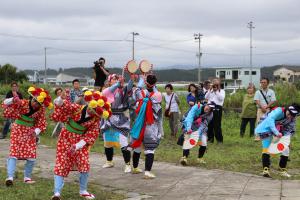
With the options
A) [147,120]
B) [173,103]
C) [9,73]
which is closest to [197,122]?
[147,120]

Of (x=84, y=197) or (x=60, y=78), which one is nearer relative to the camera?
(x=84, y=197)

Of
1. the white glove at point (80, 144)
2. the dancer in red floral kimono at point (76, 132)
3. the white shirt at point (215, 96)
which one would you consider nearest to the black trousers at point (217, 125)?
the white shirt at point (215, 96)

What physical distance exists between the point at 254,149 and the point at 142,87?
4.82 meters

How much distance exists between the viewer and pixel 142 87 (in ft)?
28.7

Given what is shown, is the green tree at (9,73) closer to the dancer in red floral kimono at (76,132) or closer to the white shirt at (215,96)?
the white shirt at (215,96)

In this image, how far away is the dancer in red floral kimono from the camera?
6.81 metres

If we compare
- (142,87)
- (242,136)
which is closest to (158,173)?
(142,87)

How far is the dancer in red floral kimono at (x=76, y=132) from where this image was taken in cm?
681

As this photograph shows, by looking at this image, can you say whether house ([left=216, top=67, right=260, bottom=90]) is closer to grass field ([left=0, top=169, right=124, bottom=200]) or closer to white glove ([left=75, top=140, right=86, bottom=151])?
grass field ([left=0, top=169, right=124, bottom=200])

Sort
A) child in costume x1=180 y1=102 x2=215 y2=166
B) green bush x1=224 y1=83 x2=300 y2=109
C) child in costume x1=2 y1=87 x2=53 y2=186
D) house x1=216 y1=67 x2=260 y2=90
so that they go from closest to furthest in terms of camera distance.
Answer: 1. child in costume x1=2 y1=87 x2=53 y2=186
2. child in costume x1=180 y1=102 x2=215 y2=166
3. green bush x1=224 y1=83 x2=300 y2=109
4. house x1=216 y1=67 x2=260 y2=90

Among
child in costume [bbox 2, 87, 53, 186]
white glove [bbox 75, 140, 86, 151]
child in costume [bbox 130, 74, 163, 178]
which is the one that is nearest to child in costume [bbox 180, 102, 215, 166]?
child in costume [bbox 130, 74, 163, 178]

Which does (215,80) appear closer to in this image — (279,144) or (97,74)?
(97,74)

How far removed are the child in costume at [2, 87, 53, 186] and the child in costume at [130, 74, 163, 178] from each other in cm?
167

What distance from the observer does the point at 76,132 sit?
6930mm
